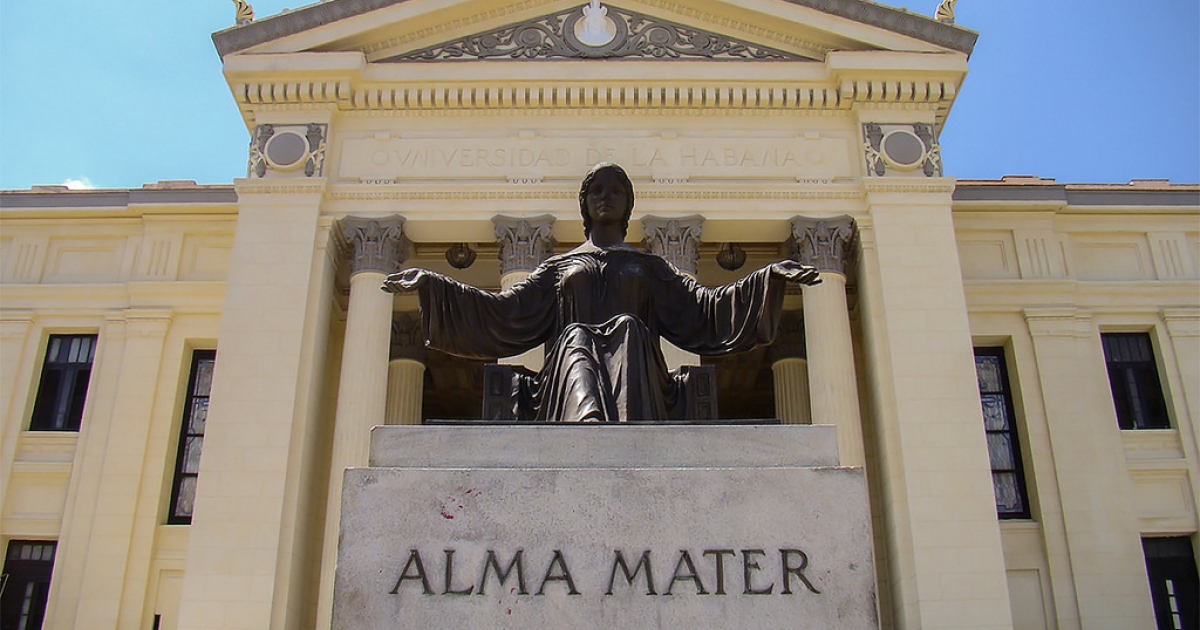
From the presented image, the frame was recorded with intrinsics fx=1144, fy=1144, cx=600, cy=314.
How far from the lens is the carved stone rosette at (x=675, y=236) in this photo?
73.5 feet

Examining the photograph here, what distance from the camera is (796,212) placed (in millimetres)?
22938

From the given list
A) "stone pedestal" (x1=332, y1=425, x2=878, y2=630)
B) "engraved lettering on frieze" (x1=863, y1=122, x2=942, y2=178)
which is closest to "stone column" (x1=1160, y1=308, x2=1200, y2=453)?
"engraved lettering on frieze" (x1=863, y1=122, x2=942, y2=178)

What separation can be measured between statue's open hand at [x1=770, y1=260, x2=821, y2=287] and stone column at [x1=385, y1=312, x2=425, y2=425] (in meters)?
19.5

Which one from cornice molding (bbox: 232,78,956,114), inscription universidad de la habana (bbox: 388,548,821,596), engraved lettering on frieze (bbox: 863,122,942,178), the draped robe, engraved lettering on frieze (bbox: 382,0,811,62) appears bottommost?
inscription universidad de la habana (bbox: 388,548,821,596)

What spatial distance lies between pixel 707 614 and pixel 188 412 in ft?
70.6

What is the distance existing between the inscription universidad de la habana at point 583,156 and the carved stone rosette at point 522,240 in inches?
43.7

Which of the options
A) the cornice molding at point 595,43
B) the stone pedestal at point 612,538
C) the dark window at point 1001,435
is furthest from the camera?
the cornice molding at point 595,43

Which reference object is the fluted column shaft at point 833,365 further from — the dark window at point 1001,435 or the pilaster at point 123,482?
the pilaster at point 123,482

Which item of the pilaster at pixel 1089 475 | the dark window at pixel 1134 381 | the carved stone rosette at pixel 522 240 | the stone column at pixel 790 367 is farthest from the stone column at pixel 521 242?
the dark window at pixel 1134 381

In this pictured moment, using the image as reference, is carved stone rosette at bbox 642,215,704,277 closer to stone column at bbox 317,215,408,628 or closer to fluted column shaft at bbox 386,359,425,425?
stone column at bbox 317,215,408,628

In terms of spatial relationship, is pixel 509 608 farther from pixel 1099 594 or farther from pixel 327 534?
A: pixel 1099 594

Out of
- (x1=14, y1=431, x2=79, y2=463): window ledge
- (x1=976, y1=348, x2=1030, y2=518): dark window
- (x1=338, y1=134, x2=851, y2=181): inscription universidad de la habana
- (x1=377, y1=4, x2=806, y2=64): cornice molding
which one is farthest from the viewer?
(x1=377, y1=4, x2=806, y2=64): cornice molding

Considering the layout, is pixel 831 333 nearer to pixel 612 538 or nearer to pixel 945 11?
pixel 945 11

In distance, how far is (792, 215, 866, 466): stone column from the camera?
20.9m
